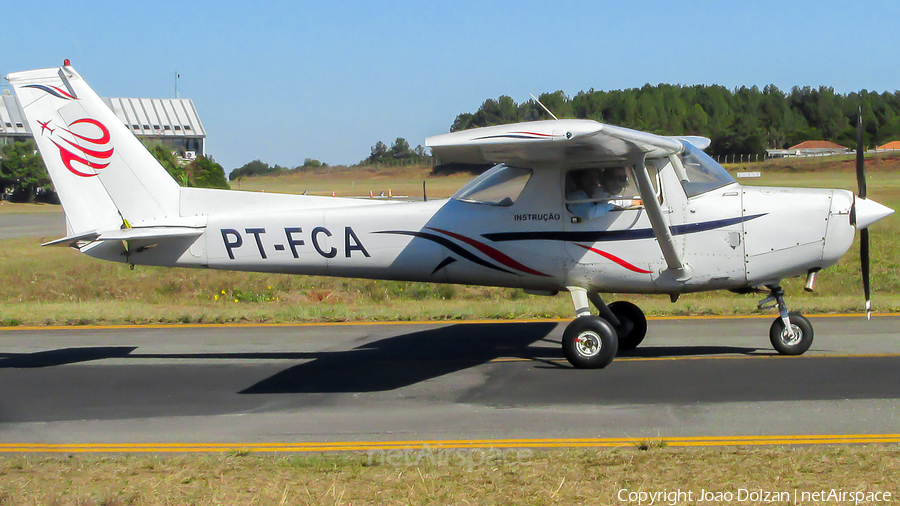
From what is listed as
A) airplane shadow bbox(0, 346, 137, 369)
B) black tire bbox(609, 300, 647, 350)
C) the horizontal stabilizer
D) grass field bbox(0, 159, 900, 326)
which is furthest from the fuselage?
grass field bbox(0, 159, 900, 326)

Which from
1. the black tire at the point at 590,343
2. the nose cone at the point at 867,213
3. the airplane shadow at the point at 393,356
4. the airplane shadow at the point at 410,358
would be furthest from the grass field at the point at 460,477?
the nose cone at the point at 867,213

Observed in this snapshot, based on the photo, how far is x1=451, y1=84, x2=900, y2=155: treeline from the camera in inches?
1588

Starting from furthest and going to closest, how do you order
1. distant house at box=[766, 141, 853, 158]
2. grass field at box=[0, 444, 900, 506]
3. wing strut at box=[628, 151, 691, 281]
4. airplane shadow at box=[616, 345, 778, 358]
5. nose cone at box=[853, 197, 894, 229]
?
distant house at box=[766, 141, 853, 158] → airplane shadow at box=[616, 345, 778, 358] → nose cone at box=[853, 197, 894, 229] → wing strut at box=[628, 151, 691, 281] → grass field at box=[0, 444, 900, 506]

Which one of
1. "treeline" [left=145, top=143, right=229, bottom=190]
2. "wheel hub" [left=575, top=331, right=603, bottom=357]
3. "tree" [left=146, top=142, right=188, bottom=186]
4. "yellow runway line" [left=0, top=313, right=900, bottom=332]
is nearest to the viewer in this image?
"wheel hub" [left=575, top=331, right=603, bottom=357]

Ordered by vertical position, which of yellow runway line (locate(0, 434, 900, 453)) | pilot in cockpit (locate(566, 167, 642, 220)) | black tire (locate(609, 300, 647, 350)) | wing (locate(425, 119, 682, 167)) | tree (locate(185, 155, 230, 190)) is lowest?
yellow runway line (locate(0, 434, 900, 453))

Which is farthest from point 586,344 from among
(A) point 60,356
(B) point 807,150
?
(B) point 807,150

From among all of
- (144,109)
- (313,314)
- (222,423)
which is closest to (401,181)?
(313,314)

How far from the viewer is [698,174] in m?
9.12

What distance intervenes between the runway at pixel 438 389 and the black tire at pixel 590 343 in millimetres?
201

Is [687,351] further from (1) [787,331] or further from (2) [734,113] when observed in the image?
(2) [734,113]

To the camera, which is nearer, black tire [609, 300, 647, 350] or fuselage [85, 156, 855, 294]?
fuselage [85, 156, 855, 294]

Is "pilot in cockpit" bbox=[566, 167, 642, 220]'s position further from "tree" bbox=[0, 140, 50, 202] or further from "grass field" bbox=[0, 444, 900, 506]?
"tree" bbox=[0, 140, 50, 202]

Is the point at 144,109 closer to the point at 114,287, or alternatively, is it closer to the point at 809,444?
the point at 114,287

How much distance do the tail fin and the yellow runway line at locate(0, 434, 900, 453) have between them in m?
3.94
